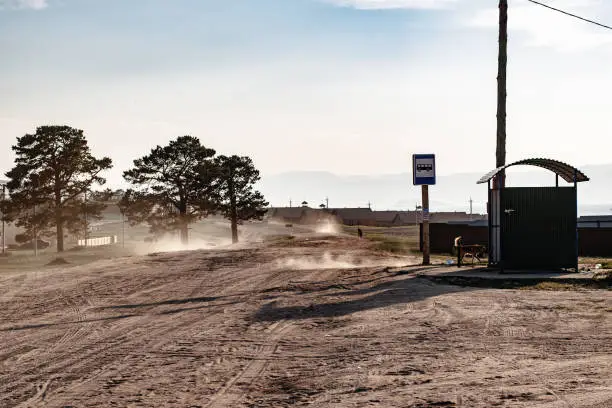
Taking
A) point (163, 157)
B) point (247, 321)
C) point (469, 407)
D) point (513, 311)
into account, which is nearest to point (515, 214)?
point (513, 311)

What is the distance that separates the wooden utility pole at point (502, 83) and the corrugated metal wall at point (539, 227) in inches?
122

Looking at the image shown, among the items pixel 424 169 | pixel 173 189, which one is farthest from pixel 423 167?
pixel 173 189

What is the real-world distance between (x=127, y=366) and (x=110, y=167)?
5216 centimetres

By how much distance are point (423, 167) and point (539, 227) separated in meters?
4.21

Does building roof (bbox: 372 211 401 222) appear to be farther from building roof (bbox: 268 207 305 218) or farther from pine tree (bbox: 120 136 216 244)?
pine tree (bbox: 120 136 216 244)

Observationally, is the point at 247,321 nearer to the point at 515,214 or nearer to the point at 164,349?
the point at 164,349

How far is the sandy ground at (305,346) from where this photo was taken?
6754 mm

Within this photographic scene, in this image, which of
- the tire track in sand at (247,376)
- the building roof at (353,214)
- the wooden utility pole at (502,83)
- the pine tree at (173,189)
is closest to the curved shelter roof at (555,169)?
the wooden utility pole at (502,83)

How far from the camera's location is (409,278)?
57.4ft

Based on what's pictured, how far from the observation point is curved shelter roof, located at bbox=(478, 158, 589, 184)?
18342mm

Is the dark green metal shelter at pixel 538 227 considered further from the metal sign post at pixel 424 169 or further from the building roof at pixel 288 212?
the building roof at pixel 288 212

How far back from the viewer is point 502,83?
21.3m

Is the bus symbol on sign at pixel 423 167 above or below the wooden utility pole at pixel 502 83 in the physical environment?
below

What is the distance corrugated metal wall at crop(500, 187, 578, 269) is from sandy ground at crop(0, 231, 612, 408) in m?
3.35
